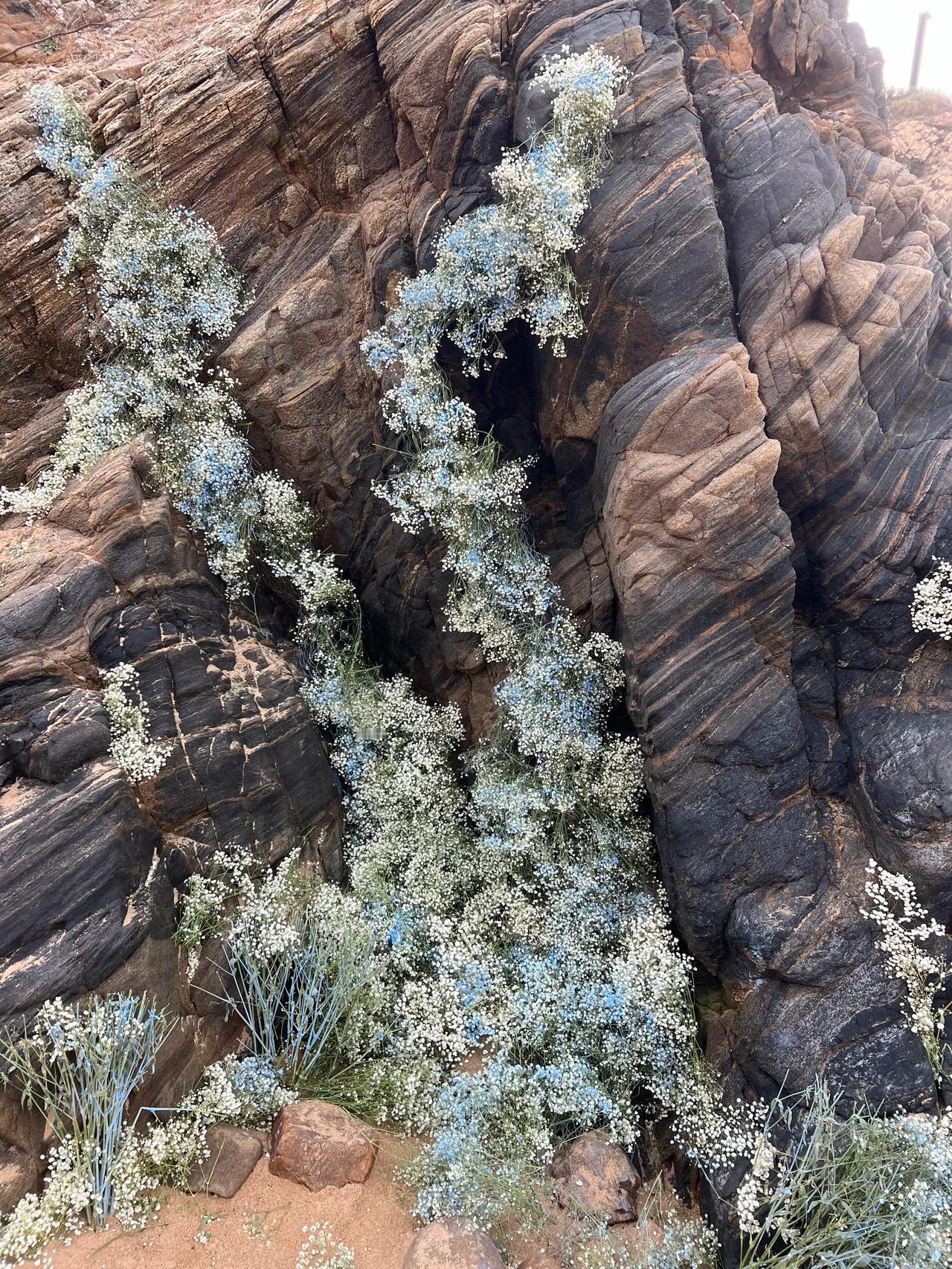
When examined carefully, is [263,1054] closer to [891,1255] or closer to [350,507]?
[891,1255]

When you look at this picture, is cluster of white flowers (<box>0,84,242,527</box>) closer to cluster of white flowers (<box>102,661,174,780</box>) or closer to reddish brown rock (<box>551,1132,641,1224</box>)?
cluster of white flowers (<box>102,661,174,780</box>)

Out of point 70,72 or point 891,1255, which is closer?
point 891,1255

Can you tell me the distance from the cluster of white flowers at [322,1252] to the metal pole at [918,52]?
2297 cm

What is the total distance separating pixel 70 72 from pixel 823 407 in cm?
1174

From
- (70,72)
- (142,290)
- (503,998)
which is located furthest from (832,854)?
(70,72)

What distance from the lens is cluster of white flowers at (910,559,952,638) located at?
7.88 m

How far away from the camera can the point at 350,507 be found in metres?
11.0

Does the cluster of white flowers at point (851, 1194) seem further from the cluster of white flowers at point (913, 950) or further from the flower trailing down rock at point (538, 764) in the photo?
the cluster of white flowers at point (913, 950)

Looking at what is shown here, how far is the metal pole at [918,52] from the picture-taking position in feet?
52.5

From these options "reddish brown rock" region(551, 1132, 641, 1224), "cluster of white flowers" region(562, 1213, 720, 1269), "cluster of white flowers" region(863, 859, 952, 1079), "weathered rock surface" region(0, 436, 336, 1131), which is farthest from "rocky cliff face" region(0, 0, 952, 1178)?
"reddish brown rock" region(551, 1132, 641, 1224)

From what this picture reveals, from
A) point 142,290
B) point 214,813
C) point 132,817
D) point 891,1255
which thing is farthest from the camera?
point 142,290

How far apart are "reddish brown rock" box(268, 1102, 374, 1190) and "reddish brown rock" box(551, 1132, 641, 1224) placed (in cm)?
218

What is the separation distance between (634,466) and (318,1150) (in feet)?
27.8

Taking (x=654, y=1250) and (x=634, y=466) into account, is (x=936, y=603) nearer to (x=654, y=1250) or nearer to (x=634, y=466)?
(x=634, y=466)
